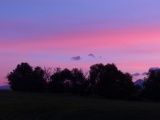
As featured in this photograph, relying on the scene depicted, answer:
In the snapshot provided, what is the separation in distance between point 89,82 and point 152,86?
17.2m

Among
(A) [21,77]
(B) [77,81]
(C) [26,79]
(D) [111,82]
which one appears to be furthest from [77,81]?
(A) [21,77]

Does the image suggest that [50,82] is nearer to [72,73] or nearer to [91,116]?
[72,73]

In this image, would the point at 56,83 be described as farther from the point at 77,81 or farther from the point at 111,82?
the point at 111,82

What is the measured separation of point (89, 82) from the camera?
391 feet

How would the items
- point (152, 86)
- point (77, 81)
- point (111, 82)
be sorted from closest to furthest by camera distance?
point (111, 82) < point (152, 86) < point (77, 81)

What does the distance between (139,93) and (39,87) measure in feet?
97.9

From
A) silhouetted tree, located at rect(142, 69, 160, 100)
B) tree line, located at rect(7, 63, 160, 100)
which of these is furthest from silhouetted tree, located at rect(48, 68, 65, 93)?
silhouetted tree, located at rect(142, 69, 160, 100)

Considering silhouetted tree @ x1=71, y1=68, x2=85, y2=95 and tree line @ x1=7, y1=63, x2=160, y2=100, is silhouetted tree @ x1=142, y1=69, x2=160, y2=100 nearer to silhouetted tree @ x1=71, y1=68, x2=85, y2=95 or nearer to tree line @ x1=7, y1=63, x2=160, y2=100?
tree line @ x1=7, y1=63, x2=160, y2=100

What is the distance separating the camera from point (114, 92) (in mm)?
108750

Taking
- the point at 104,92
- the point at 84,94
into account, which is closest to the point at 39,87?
the point at 84,94

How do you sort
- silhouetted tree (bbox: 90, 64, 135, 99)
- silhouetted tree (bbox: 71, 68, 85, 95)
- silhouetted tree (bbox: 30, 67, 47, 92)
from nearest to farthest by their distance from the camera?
silhouetted tree (bbox: 90, 64, 135, 99), silhouetted tree (bbox: 71, 68, 85, 95), silhouetted tree (bbox: 30, 67, 47, 92)

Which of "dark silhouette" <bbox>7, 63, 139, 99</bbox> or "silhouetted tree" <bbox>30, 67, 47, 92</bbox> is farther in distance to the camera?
"silhouetted tree" <bbox>30, 67, 47, 92</bbox>

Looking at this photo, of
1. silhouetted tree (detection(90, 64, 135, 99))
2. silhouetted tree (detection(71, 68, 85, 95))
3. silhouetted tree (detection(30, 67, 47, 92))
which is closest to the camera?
silhouetted tree (detection(90, 64, 135, 99))

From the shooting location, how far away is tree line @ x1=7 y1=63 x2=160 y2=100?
110m
